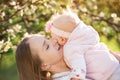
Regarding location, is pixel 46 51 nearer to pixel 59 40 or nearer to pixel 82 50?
pixel 59 40

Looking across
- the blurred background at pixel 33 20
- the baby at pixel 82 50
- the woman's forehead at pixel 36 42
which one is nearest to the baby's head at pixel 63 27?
the baby at pixel 82 50

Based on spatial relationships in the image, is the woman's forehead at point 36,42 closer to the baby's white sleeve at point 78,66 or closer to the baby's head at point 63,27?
the baby's head at point 63,27

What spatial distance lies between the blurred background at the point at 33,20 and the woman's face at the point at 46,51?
150 centimetres

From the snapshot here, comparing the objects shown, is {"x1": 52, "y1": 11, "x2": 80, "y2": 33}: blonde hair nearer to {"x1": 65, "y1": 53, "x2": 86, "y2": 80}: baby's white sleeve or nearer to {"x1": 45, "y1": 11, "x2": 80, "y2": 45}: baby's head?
{"x1": 45, "y1": 11, "x2": 80, "y2": 45}: baby's head

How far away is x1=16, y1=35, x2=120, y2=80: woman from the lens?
3.38 metres

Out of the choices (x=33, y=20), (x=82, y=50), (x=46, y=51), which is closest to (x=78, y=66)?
(x=82, y=50)

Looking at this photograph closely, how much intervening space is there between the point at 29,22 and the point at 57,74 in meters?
3.48

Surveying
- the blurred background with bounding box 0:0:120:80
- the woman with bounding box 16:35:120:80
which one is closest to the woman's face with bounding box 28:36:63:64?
the woman with bounding box 16:35:120:80

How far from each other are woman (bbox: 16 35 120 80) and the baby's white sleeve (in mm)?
127

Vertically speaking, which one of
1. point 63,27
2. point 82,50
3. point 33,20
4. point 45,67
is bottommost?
point 33,20

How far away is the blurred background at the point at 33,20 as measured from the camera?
18.9 ft

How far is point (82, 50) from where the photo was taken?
11.0ft

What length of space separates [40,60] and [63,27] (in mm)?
292

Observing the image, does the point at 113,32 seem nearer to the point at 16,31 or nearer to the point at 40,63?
the point at 16,31
